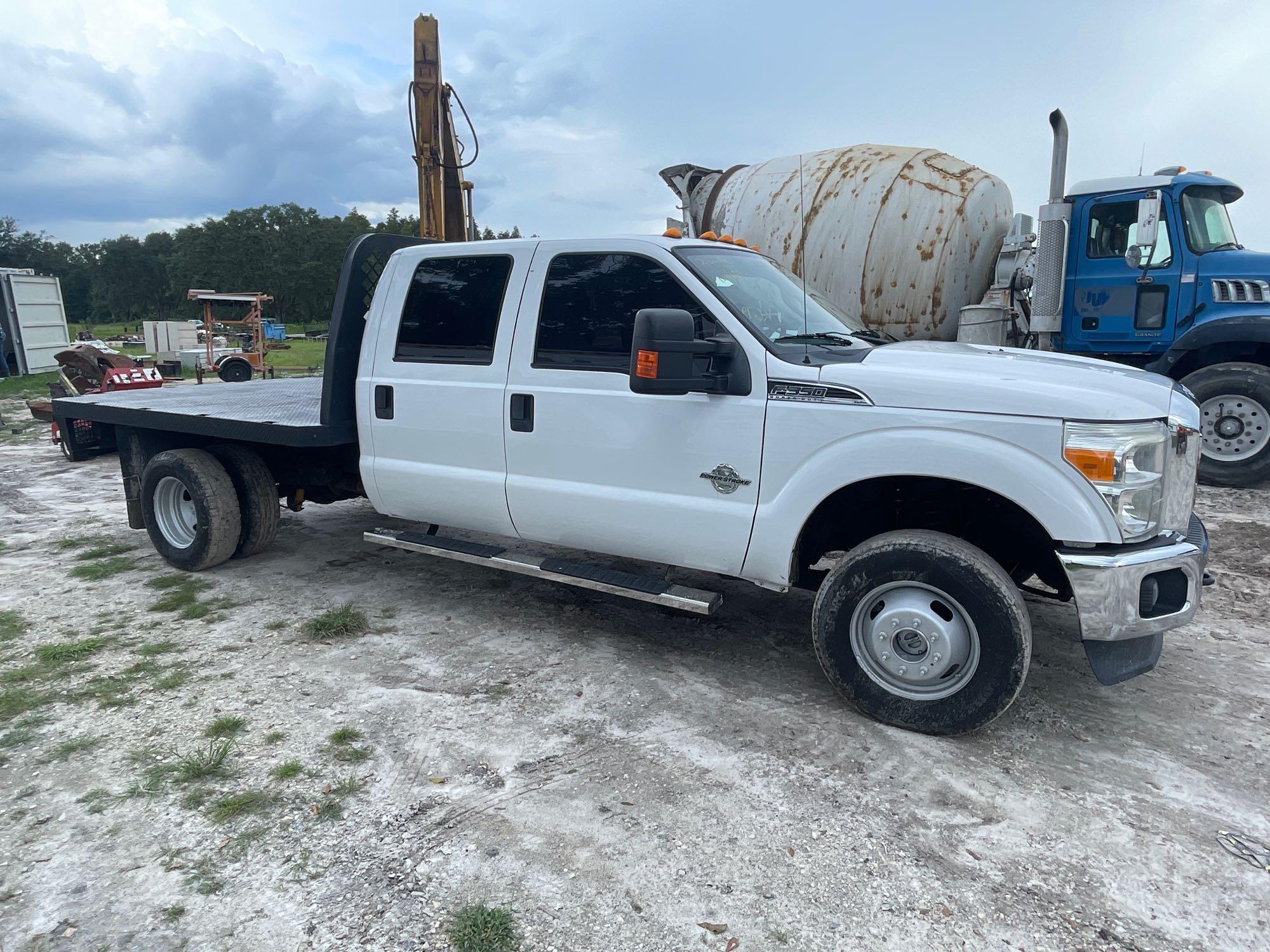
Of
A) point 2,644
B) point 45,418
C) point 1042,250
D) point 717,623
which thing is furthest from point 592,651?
point 45,418

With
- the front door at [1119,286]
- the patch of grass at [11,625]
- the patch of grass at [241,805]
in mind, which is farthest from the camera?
the front door at [1119,286]

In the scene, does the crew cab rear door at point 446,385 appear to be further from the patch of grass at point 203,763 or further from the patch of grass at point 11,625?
the patch of grass at point 11,625

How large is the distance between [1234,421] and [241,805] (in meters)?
8.55

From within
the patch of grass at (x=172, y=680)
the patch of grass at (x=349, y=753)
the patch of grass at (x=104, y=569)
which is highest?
the patch of grass at (x=104, y=569)

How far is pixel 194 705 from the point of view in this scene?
11.8 feet

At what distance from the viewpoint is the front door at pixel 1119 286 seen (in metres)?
7.75

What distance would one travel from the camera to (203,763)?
310cm

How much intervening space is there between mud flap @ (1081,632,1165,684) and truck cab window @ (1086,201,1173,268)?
6032mm

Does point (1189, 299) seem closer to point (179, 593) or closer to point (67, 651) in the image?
point (179, 593)

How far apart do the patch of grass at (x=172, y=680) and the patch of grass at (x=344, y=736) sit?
3.23ft

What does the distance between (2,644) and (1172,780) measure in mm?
5489

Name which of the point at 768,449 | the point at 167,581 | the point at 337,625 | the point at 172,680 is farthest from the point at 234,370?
the point at 768,449

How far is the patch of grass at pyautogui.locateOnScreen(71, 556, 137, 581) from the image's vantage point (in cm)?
536

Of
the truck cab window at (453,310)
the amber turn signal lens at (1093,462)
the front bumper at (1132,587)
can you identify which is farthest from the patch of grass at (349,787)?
the amber turn signal lens at (1093,462)
